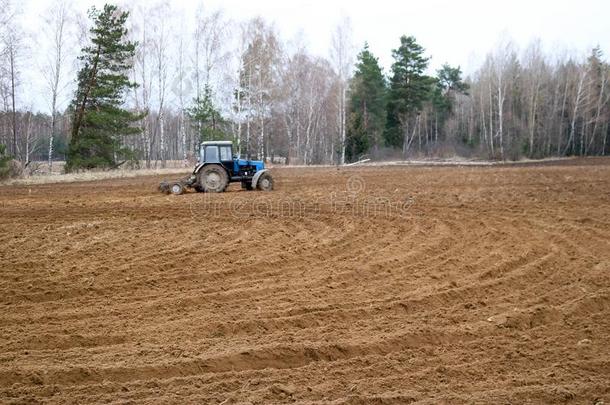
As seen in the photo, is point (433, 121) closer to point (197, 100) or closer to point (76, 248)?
point (197, 100)

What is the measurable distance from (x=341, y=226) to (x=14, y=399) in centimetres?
773

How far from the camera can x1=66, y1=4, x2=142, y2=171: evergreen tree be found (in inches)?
1129

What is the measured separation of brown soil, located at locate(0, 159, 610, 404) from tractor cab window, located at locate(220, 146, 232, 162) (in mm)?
5217

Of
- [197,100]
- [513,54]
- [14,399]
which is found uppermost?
[513,54]

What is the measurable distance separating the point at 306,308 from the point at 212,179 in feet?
38.7

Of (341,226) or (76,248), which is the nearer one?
(76,248)

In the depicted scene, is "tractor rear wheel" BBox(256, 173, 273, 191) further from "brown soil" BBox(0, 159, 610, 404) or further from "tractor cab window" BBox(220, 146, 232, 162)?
"brown soil" BBox(0, 159, 610, 404)

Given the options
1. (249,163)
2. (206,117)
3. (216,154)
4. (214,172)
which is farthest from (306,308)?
(206,117)

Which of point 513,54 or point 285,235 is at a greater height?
point 513,54

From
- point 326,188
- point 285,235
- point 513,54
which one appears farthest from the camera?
point 513,54

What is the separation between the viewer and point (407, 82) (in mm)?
53438

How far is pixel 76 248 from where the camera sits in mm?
9016

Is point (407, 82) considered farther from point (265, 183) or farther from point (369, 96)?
point (265, 183)

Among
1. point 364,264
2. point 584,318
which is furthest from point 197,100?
point 584,318
